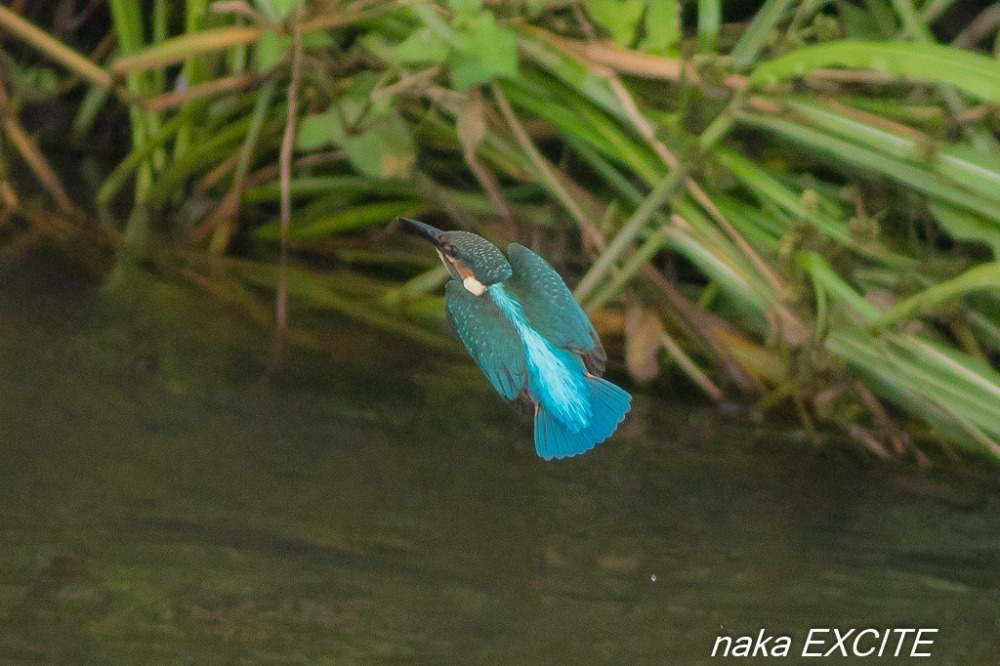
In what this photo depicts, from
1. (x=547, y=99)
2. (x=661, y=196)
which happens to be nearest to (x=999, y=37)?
(x=661, y=196)

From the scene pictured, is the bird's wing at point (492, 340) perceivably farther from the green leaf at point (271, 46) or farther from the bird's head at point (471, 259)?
the green leaf at point (271, 46)

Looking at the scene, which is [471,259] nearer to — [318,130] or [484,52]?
[484,52]

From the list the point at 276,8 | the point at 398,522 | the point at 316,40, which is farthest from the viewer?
the point at 316,40

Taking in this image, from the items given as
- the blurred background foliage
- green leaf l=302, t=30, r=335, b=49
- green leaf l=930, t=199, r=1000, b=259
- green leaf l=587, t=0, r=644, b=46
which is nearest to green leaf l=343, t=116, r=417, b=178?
the blurred background foliage

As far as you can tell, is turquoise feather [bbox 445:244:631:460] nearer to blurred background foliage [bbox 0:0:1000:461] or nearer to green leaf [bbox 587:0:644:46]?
blurred background foliage [bbox 0:0:1000:461]

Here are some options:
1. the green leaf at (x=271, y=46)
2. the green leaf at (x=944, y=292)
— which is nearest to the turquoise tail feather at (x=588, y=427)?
the green leaf at (x=944, y=292)

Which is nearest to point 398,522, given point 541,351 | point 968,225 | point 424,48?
point 541,351

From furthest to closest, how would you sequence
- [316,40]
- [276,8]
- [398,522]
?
[316,40] < [276,8] < [398,522]
